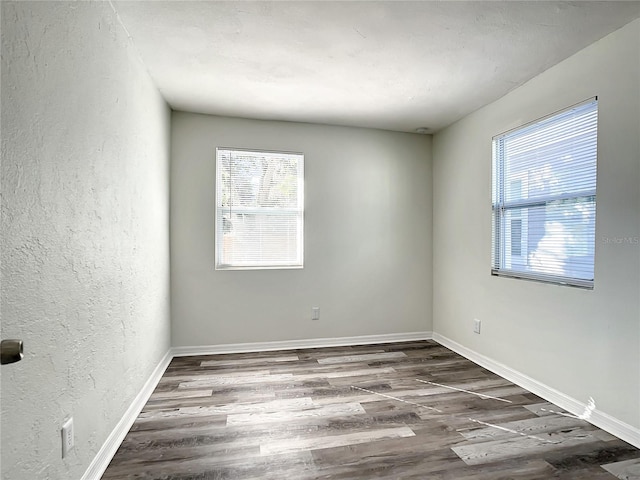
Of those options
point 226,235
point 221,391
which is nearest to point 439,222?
point 226,235

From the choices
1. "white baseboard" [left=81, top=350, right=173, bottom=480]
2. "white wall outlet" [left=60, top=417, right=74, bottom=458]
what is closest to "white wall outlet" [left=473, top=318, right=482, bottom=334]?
"white baseboard" [left=81, top=350, right=173, bottom=480]

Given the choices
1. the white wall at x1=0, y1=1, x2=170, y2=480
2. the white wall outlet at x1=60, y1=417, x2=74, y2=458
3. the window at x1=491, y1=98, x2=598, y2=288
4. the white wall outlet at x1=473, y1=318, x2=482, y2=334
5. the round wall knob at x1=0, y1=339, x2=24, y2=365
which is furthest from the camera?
the white wall outlet at x1=473, y1=318, x2=482, y2=334

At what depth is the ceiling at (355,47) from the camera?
1.90 meters

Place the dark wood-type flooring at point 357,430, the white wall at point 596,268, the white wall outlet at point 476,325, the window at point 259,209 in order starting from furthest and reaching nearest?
the window at point 259,209 < the white wall outlet at point 476,325 < the white wall at point 596,268 < the dark wood-type flooring at point 357,430

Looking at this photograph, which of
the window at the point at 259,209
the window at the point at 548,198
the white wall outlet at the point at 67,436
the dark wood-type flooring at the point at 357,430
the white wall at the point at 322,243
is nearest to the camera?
the white wall outlet at the point at 67,436

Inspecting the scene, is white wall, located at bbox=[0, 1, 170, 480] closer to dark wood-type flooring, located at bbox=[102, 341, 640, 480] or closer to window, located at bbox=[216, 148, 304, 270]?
dark wood-type flooring, located at bbox=[102, 341, 640, 480]

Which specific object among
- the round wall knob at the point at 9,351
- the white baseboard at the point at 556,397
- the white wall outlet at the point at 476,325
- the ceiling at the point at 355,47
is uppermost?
the ceiling at the point at 355,47

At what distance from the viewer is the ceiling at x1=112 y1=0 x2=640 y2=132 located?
1896 millimetres

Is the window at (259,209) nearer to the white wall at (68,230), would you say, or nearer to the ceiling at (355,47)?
the ceiling at (355,47)

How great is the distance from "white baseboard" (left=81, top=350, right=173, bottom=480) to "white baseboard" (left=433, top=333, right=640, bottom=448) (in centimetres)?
288

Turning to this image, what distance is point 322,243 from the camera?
149 inches

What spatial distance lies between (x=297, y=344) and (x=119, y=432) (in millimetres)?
1976

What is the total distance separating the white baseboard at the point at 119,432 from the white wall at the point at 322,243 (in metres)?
0.85

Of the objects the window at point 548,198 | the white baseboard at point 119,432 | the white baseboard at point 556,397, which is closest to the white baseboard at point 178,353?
the white baseboard at point 119,432
